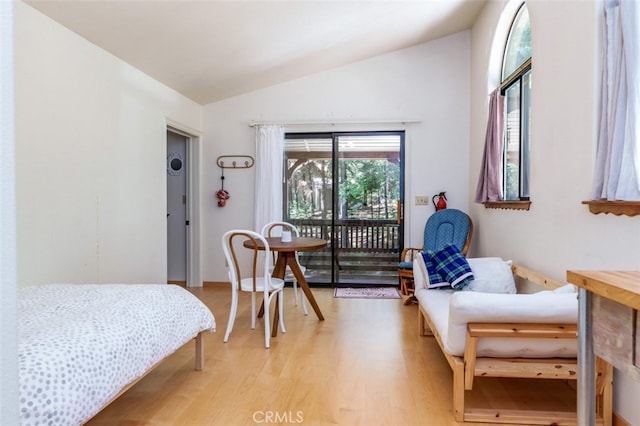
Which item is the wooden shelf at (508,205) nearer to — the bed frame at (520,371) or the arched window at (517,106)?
the arched window at (517,106)

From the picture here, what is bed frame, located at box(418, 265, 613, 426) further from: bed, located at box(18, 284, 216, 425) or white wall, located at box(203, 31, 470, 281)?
white wall, located at box(203, 31, 470, 281)

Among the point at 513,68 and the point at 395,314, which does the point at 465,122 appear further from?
the point at 395,314

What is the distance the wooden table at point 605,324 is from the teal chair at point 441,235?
3.01 meters

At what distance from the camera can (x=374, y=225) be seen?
472 centimetres

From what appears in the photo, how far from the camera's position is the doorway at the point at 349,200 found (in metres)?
4.68

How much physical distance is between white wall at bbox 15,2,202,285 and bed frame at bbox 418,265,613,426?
8.67 feet

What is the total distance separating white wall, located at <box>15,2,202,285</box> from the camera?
2.28 metres

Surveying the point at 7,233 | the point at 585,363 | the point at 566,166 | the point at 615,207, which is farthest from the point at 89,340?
the point at 566,166

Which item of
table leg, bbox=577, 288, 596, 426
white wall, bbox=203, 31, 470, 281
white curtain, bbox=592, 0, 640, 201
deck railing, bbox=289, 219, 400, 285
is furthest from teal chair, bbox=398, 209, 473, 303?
table leg, bbox=577, 288, 596, 426

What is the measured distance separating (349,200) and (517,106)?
7.14ft

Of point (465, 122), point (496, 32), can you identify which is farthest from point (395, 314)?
point (496, 32)

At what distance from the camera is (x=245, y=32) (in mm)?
3146

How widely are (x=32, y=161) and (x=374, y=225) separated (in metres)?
3.54

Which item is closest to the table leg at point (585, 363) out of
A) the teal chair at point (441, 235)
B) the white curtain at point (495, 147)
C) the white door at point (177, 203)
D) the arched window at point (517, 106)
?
the arched window at point (517, 106)
